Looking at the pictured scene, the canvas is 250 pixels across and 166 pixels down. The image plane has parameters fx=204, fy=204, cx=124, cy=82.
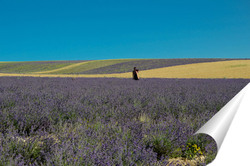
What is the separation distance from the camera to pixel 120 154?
5.48 ft

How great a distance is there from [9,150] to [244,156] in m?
1.96

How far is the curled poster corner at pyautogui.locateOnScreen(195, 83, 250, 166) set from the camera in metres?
1.60

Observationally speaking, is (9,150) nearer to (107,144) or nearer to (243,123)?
(107,144)

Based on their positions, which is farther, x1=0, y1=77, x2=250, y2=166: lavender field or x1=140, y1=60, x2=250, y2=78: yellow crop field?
x1=140, y1=60, x2=250, y2=78: yellow crop field

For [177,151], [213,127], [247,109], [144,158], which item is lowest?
[177,151]

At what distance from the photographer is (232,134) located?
1632 mm

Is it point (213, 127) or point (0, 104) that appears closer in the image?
point (213, 127)

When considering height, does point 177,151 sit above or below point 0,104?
below

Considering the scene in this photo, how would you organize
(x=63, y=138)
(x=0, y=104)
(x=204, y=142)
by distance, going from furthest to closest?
(x=0, y=104) → (x=204, y=142) → (x=63, y=138)

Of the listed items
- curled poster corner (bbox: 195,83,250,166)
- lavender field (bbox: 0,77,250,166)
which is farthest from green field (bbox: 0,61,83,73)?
curled poster corner (bbox: 195,83,250,166)

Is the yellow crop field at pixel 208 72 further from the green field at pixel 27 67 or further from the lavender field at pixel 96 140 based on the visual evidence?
the green field at pixel 27 67

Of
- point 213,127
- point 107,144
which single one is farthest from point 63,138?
point 213,127

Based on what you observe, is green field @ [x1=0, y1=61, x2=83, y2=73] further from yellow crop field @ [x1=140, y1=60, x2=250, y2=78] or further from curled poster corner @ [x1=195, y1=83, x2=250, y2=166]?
curled poster corner @ [x1=195, y1=83, x2=250, y2=166]

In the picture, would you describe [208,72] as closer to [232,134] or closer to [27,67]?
[232,134]
